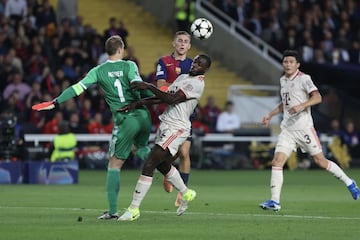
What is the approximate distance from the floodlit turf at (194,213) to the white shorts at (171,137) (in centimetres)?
91

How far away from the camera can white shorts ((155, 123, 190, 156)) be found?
47.6ft

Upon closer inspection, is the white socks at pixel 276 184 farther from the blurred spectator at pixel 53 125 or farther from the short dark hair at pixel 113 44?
the blurred spectator at pixel 53 125

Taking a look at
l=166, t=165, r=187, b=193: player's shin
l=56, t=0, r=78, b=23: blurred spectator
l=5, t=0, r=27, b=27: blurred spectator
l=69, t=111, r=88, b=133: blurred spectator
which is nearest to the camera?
A: l=166, t=165, r=187, b=193: player's shin

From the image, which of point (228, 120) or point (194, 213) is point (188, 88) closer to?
point (194, 213)

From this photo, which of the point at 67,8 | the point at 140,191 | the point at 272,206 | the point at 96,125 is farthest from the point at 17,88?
the point at 140,191

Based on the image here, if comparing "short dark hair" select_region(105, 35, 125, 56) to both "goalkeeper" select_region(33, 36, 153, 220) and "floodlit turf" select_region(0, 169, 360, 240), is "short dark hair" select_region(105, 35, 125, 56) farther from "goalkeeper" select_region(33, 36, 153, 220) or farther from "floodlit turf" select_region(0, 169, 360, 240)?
"floodlit turf" select_region(0, 169, 360, 240)

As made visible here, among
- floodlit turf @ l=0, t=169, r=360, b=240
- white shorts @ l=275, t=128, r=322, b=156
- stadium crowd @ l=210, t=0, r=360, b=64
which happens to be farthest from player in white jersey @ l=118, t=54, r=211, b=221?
stadium crowd @ l=210, t=0, r=360, b=64

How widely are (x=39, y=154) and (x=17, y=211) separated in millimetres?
11450

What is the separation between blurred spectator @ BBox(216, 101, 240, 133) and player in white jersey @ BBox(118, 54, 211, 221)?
15.8 m

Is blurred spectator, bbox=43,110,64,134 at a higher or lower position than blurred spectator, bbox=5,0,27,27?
lower

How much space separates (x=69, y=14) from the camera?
112 ft

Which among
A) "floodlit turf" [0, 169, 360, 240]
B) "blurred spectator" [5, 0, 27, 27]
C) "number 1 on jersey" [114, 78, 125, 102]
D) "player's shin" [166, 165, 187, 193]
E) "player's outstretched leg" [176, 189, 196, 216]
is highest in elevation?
"blurred spectator" [5, 0, 27, 27]

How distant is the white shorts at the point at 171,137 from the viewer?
14.5m

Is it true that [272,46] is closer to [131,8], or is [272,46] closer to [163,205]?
[131,8]
